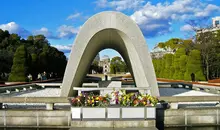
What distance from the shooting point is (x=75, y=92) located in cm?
1371

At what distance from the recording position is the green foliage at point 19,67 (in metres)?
28.5

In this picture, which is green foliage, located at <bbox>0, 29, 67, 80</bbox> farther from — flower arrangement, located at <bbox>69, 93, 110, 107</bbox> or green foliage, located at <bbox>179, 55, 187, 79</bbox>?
flower arrangement, located at <bbox>69, 93, 110, 107</bbox>

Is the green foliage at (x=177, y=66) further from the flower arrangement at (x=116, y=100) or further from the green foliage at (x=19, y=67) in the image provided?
the flower arrangement at (x=116, y=100)

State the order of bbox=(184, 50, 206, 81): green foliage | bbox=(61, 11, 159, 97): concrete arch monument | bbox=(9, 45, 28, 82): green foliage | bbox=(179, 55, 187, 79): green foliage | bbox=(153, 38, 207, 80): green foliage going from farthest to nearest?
bbox=(179, 55, 187, 79): green foliage
bbox=(9, 45, 28, 82): green foliage
bbox=(153, 38, 207, 80): green foliage
bbox=(184, 50, 206, 81): green foliage
bbox=(61, 11, 159, 97): concrete arch monument

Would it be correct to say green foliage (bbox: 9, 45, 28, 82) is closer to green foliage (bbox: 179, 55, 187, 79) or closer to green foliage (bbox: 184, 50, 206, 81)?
green foliage (bbox: 179, 55, 187, 79)

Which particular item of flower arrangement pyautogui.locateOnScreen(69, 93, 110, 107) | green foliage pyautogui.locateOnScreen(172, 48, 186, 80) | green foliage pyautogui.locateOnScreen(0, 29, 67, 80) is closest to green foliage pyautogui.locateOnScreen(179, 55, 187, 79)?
green foliage pyautogui.locateOnScreen(172, 48, 186, 80)

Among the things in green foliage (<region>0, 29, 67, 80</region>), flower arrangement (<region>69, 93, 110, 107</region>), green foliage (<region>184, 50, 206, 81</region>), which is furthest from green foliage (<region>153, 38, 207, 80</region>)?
flower arrangement (<region>69, 93, 110, 107</region>)

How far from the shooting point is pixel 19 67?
1120 inches

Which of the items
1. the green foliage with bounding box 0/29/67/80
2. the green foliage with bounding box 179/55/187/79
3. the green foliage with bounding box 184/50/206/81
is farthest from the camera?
the green foliage with bounding box 0/29/67/80

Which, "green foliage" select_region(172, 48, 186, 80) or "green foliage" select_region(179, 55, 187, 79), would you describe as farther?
"green foliage" select_region(172, 48, 186, 80)

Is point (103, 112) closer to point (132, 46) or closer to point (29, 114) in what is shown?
point (29, 114)

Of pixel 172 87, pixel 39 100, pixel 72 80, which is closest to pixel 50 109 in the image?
pixel 39 100

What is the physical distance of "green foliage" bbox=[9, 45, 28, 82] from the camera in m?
28.5

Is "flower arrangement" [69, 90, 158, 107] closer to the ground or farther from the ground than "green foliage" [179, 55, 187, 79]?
closer to the ground
